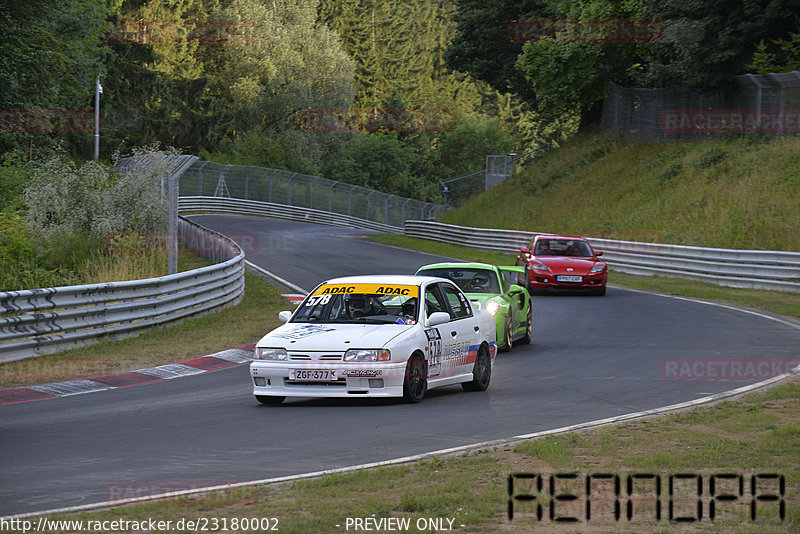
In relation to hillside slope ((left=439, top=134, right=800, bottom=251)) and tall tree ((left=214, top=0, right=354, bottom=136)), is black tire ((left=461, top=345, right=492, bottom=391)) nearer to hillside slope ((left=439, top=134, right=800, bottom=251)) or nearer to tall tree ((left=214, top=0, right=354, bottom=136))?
hillside slope ((left=439, top=134, right=800, bottom=251))

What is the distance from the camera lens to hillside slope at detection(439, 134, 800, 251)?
33.6 meters

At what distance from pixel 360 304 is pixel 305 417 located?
1858mm

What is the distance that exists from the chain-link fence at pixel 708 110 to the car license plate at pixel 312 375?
96.8ft

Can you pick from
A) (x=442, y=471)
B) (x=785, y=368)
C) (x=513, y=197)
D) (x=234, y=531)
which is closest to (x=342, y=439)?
(x=442, y=471)

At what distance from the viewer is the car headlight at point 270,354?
36.3 feet

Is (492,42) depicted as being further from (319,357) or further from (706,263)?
(319,357)

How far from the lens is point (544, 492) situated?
22.6 ft

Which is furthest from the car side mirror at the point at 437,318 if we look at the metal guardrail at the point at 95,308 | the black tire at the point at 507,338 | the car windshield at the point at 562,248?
the car windshield at the point at 562,248

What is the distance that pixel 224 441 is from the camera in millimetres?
9047

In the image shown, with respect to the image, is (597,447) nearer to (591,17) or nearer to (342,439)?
(342,439)

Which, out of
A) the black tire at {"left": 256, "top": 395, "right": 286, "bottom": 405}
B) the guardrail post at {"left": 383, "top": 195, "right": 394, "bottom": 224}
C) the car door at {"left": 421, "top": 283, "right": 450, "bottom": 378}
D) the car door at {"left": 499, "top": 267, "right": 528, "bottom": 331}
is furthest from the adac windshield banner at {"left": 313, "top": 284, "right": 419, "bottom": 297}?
the guardrail post at {"left": 383, "top": 195, "right": 394, "bottom": 224}

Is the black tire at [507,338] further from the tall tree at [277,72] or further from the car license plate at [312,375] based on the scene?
the tall tree at [277,72]

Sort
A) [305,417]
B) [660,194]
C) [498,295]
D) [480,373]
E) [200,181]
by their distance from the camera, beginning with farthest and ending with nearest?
1. [200,181]
2. [660,194]
3. [498,295]
4. [480,373]
5. [305,417]

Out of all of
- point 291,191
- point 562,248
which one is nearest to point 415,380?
point 562,248
